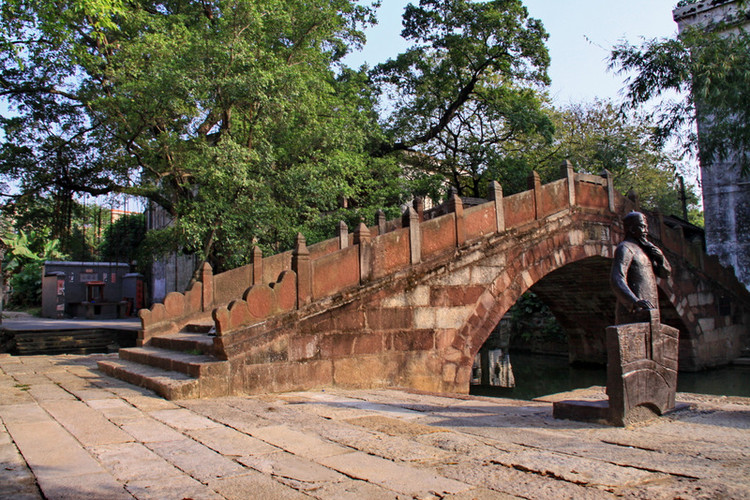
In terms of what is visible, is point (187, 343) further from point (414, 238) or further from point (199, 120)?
point (199, 120)

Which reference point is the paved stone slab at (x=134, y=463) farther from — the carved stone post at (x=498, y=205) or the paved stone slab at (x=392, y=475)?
the carved stone post at (x=498, y=205)

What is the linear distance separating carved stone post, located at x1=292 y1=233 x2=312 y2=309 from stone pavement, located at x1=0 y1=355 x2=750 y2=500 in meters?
1.53

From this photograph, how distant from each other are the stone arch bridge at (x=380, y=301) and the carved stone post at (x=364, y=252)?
21 millimetres

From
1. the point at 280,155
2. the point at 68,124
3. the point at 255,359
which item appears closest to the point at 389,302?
the point at 255,359

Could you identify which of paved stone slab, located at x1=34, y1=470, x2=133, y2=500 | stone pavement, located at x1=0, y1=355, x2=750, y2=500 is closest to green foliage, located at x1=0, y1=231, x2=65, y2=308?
stone pavement, located at x1=0, y1=355, x2=750, y2=500

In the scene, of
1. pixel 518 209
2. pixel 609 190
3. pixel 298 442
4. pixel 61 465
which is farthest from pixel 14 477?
pixel 609 190

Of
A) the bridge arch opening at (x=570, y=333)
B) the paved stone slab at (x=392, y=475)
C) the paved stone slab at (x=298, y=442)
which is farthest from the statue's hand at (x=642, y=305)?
the bridge arch opening at (x=570, y=333)

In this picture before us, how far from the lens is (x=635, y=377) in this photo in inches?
189

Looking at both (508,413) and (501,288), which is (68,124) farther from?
(508,413)

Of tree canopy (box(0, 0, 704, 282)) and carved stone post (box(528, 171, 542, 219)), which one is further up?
tree canopy (box(0, 0, 704, 282))

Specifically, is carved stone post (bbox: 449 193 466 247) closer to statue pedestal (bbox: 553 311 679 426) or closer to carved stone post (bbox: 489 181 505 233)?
carved stone post (bbox: 489 181 505 233)

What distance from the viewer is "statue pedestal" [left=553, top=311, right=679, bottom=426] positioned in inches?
186

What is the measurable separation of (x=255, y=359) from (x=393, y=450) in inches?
126

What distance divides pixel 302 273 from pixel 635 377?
416 cm
